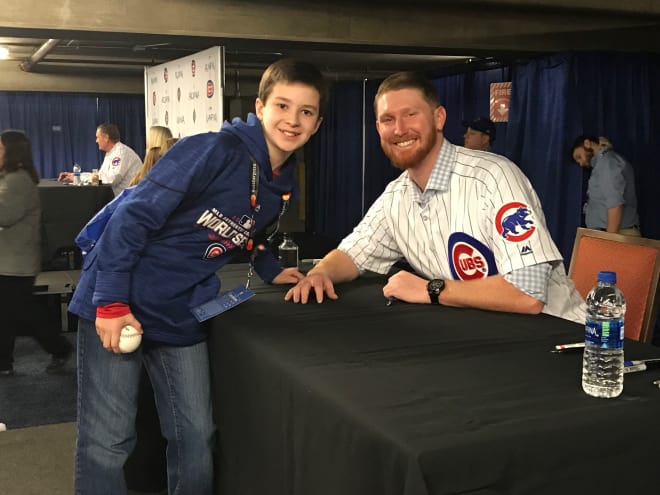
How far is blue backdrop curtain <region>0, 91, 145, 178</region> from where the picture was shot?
1123 cm

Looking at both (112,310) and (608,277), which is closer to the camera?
(608,277)

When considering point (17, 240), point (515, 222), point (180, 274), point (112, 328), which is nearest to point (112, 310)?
point (112, 328)

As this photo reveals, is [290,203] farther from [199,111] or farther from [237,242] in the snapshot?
[199,111]

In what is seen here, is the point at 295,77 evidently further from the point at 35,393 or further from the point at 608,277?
the point at 35,393

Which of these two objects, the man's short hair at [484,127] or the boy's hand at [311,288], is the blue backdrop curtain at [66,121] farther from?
the boy's hand at [311,288]

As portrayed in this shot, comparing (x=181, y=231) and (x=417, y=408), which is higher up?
(x=181, y=231)

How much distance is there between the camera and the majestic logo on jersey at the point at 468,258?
5.59ft

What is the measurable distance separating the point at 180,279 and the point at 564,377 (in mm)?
841

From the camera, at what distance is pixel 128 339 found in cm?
151

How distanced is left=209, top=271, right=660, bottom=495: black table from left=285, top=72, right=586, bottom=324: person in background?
64 mm

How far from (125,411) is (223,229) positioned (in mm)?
464

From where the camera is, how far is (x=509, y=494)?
0.89 meters

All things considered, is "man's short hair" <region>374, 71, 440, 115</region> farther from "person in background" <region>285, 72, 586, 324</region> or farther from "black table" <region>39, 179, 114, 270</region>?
"black table" <region>39, 179, 114, 270</region>

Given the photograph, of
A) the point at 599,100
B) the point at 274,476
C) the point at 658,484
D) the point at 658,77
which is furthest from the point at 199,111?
the point at 658,484
